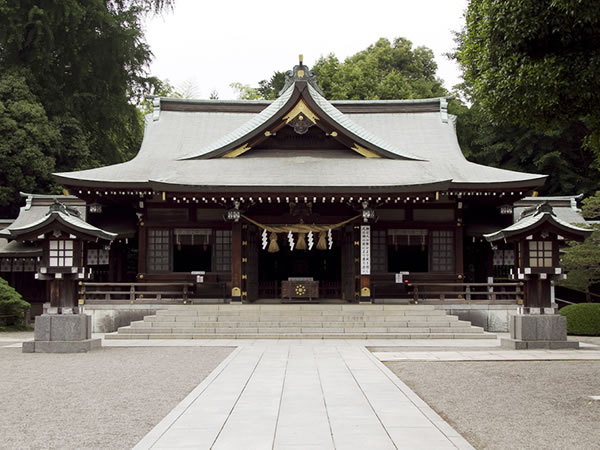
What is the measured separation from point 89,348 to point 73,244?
2.63 m

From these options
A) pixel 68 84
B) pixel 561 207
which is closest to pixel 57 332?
pixel 561 207

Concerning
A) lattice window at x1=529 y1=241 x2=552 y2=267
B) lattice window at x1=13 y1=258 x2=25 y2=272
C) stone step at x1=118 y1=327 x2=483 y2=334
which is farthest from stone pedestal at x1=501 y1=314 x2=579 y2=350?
lattice window at x1=13 y1=258 x2=25 y2=272

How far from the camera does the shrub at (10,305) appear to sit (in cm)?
2159

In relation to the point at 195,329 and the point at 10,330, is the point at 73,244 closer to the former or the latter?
the point at 195,329

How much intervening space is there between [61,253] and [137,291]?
8198 mm

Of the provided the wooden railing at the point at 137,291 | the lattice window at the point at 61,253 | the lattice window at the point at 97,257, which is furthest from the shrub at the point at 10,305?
the lattice window at the point at 61,253

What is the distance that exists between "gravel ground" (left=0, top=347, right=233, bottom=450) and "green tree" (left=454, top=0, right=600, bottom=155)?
23.1 feet

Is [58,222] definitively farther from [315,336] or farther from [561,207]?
[561,207]

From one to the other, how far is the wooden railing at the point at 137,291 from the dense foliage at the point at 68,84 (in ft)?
34.8

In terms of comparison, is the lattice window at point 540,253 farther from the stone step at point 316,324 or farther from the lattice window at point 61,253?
the lattice window at point 61,253

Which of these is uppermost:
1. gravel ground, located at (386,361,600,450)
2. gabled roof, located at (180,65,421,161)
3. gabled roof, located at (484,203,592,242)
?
gabled roof, located at (180,65,421,161)

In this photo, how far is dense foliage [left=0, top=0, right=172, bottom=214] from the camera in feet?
105

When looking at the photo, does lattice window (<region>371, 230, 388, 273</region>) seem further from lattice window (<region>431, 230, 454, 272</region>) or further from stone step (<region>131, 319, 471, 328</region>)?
stone step (<region>131, 319, 471, 328</region>)

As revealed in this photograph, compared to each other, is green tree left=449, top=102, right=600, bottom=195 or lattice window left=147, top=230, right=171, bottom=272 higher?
green tree left=449, top=102, right=600, bottom=195
